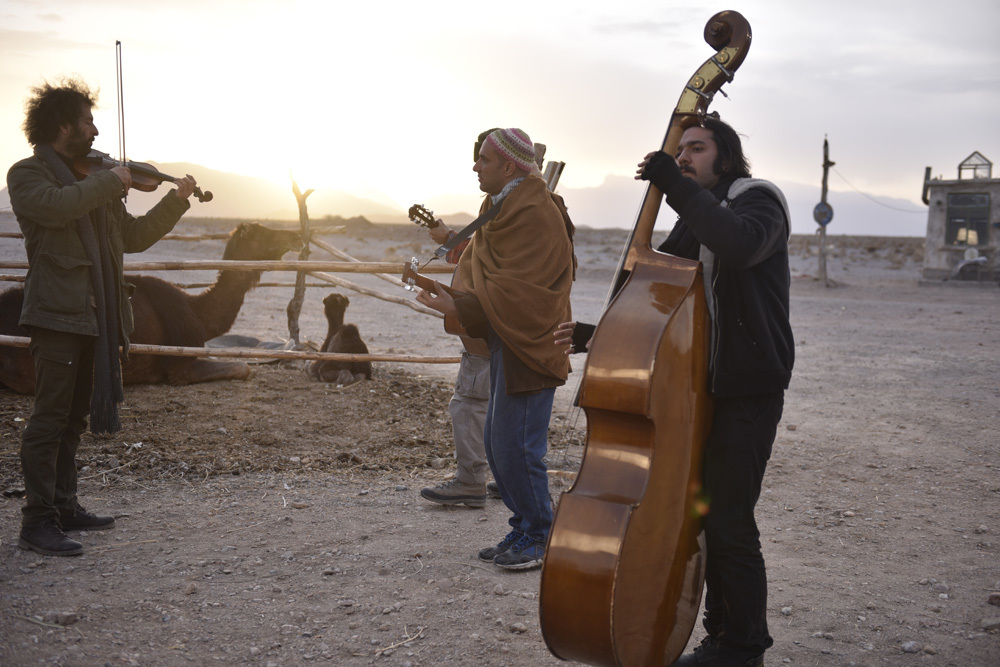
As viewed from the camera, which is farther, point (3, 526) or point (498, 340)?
point (3, 526)

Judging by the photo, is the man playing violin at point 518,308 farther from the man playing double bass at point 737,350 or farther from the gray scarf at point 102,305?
the gray scarf at point 102,305

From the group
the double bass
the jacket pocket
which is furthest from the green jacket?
the double bass

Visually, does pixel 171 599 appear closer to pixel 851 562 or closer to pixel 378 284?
pixel 851 562

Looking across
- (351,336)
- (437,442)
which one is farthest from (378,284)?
(437,442)

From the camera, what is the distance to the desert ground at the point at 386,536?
2.90 m

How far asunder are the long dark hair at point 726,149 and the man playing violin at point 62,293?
103 inches

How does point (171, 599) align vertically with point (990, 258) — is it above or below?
below

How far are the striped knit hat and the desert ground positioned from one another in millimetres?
1834

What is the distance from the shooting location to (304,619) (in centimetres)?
304

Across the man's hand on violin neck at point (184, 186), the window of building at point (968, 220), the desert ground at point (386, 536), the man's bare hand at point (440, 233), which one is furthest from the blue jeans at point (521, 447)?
the window of building at point (968, 220)

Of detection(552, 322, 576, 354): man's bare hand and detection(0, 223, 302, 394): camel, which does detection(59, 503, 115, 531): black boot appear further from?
detection(552, 322, 576, 354): man's bare hand

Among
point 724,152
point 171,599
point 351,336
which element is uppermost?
point 724,152

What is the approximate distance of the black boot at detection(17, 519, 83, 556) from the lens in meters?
3.55

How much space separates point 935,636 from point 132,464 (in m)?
4.31
